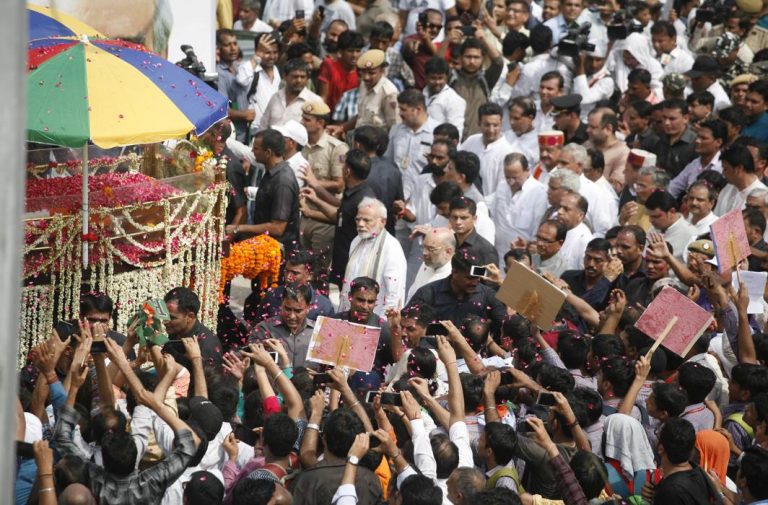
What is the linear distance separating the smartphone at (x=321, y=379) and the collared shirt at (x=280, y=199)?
3.43 meters

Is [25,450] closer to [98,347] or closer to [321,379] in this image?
[98,347]

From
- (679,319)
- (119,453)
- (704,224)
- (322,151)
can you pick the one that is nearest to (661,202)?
(704,224)

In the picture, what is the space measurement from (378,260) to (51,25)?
9.50ft

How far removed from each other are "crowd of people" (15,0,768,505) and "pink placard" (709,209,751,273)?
15 centimetres

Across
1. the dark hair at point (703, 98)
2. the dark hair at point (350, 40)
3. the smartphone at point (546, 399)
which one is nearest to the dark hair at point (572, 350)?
the smartphone at point (546, 399)

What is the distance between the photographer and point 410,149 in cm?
1172

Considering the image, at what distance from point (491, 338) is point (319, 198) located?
10.3ft

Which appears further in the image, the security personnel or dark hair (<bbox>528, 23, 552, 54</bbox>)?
dark hair (<bbox>528, 23, 552, 54</bbox>)

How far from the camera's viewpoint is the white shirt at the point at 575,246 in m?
9.81

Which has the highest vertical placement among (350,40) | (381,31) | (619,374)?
(381,31)

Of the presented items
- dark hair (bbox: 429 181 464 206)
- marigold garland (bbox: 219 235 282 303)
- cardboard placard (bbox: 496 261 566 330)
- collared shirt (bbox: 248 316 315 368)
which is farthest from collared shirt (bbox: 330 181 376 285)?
cardboard placard (bbox: 496 261 566 330)

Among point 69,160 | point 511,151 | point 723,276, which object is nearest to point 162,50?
point 69,160

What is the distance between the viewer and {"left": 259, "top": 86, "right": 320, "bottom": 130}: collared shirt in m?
12.4

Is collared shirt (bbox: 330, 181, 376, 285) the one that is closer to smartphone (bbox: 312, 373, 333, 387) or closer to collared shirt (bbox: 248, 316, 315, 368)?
collared shirt (bbox: 248, 316, 315, 368)
